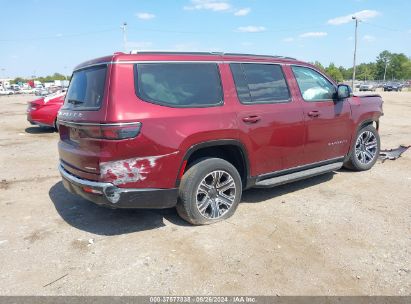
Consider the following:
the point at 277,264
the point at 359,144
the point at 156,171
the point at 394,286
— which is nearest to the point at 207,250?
the point at 277,264

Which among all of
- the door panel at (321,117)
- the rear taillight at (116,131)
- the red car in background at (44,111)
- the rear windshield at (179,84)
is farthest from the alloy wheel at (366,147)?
the red car in background at (44,111)

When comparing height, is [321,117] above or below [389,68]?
below

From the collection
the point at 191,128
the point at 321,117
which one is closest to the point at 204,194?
the point at 191,128

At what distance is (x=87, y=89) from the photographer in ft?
13.5

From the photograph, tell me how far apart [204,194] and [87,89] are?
69.8 inches

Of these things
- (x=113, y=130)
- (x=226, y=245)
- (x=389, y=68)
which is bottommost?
(x=226, y=245)

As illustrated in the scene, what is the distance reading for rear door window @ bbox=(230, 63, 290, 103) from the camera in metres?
4.53

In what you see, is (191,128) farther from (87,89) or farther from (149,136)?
(87,89)

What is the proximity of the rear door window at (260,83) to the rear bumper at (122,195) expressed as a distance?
148 cm

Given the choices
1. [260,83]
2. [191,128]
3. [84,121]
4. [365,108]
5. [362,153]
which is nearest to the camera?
[84,121]

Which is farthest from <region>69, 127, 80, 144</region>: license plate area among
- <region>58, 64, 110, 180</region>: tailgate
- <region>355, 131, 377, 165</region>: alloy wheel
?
<region>355, 131, 377, 165</region>: alloy wheel

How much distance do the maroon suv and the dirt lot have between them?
1.36ft

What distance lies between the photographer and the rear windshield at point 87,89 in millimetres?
3846

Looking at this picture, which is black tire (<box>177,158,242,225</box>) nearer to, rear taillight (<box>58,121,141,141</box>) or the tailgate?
rear taillight (<box>58,121,141,141</box>)
